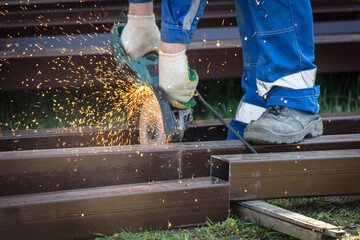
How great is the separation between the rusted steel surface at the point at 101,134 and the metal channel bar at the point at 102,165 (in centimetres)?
44

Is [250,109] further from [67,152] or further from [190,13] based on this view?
[67,152]

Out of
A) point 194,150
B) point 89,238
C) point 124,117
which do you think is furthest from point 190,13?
point 124,117

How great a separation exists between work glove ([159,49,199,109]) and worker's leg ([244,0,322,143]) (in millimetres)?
318

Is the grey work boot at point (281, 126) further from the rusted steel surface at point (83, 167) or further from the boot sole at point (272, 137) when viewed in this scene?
the rusted steel surface at point (83, 167)

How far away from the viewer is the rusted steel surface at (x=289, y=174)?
6.21 ft

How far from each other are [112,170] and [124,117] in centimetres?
133

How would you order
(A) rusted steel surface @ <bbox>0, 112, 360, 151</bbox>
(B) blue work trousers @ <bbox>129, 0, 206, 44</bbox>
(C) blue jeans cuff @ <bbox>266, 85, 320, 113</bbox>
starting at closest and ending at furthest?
(B) blue work trousers @ <bbox>129, 0, 206, 44</bbox>
(C) blue jeans cuff @ <bbox>266, 85, 320, 113</bbox>
(A) rusted steel surface @ <bbox>0, 112, 360, 151</bbox>

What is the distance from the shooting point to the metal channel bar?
1796 millimetres

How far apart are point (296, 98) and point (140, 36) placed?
2.78 feet

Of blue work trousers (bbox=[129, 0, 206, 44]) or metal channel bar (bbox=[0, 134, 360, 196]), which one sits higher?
blue work trousers (bbox=[129, 0, 206, 44])

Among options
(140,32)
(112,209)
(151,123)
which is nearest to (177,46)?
(151,123)

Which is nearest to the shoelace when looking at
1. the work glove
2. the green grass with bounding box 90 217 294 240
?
the work glove

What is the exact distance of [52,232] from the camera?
165 centimetres

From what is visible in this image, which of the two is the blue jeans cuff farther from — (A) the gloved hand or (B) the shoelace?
(A) the gloved hand
